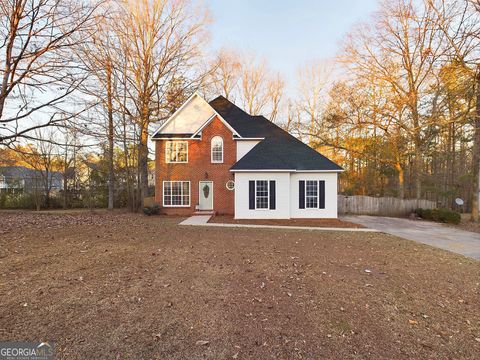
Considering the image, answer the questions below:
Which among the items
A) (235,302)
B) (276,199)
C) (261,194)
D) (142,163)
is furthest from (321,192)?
(142,163)

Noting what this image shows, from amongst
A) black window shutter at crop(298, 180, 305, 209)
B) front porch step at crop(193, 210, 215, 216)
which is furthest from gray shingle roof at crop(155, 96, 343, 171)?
front porch step at crop(193, 210, 215, 216)

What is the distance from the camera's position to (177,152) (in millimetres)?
17812

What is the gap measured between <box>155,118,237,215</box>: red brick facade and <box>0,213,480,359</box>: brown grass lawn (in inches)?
401

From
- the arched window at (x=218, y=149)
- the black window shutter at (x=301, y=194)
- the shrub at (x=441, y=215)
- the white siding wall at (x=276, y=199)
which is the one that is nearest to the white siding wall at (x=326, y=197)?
the black window shutter at (x=301, y=194)

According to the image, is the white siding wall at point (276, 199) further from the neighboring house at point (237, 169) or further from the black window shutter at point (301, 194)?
the black window shutter at point (301, 194)

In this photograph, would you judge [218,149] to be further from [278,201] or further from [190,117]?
[278,201]

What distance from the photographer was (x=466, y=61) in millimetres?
12812

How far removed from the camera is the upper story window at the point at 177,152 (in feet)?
58.3

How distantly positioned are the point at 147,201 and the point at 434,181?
27.8 metres

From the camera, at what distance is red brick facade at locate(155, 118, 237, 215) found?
17.4 meters

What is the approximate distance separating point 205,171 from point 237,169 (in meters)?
3.73

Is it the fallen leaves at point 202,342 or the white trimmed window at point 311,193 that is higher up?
the white trimmed window at point 311,193

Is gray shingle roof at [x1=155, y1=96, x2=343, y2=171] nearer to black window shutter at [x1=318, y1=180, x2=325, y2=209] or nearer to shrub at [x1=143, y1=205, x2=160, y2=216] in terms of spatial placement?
black window shutter at [x1=318, y1=180, x2=325, y2=209]

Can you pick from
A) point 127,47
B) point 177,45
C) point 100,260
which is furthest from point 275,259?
point 177,45
